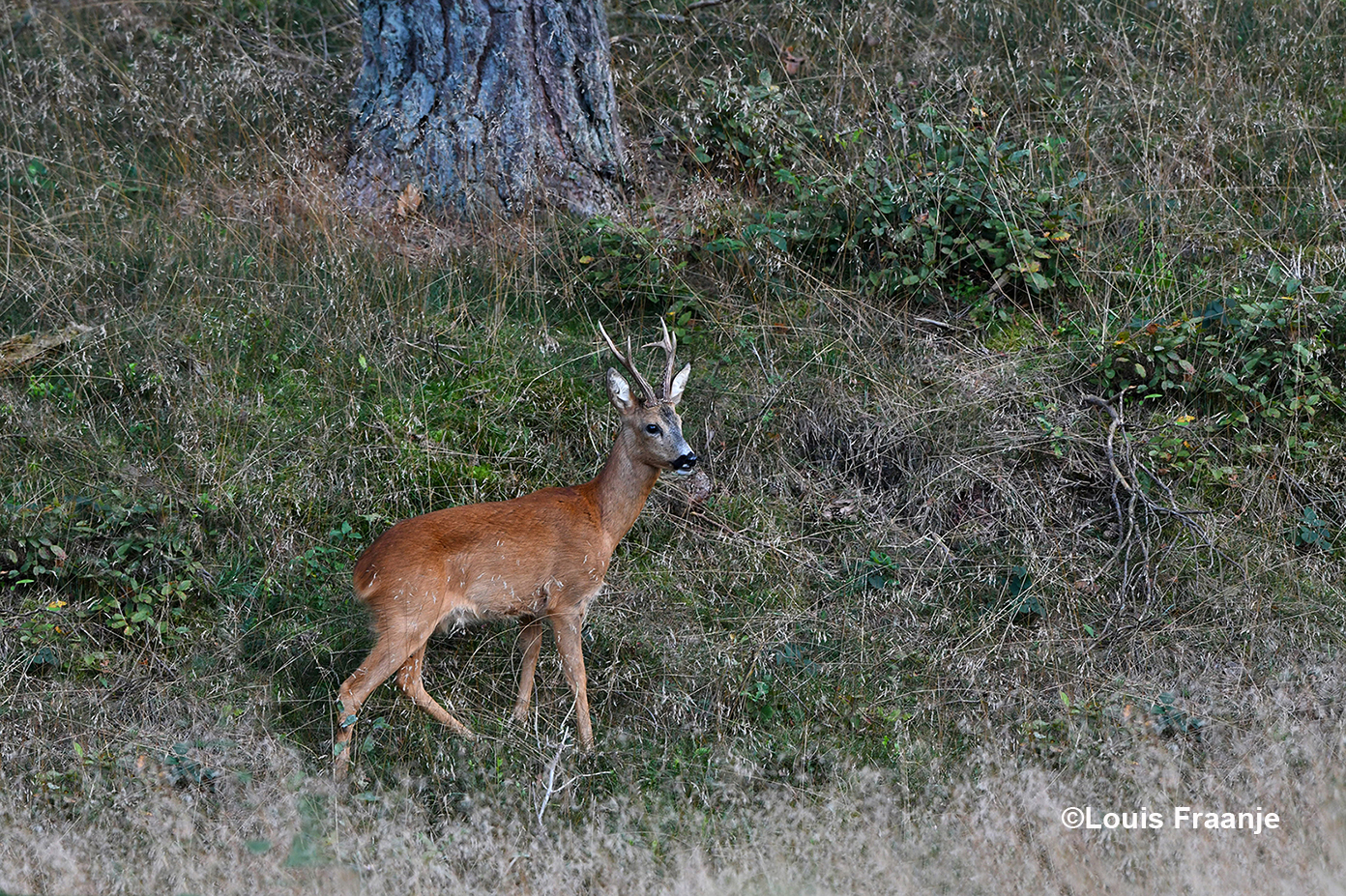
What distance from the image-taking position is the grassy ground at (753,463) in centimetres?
392

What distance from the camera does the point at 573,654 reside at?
187 inches

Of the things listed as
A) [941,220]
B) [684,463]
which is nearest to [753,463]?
[684,463]

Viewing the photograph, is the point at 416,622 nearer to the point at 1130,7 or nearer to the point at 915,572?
the point at 915,572

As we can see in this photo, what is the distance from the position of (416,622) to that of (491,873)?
1077 mm

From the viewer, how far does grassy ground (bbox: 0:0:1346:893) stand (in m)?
3.92

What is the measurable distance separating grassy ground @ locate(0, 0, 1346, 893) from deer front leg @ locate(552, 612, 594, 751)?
132 millimetres

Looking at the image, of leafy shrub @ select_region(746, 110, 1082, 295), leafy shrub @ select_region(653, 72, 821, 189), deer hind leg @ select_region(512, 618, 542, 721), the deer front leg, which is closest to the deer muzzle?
the deer front leg

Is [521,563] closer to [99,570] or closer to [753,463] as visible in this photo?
[753,463]

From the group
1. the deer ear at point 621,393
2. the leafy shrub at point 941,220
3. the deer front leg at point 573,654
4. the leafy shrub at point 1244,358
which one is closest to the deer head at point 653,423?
the deer ear at point 621,393

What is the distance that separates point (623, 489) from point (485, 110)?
2645 mm

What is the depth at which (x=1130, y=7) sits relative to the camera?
766 cm

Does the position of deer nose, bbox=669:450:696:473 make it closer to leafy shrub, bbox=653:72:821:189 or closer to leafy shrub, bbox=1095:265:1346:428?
leafy shrub, bbox=1095:265:1346:428

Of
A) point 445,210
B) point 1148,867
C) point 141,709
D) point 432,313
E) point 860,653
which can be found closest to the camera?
point 1148,867

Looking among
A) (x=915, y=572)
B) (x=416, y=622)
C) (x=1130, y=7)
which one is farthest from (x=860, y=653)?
(x=1130, y=7)
